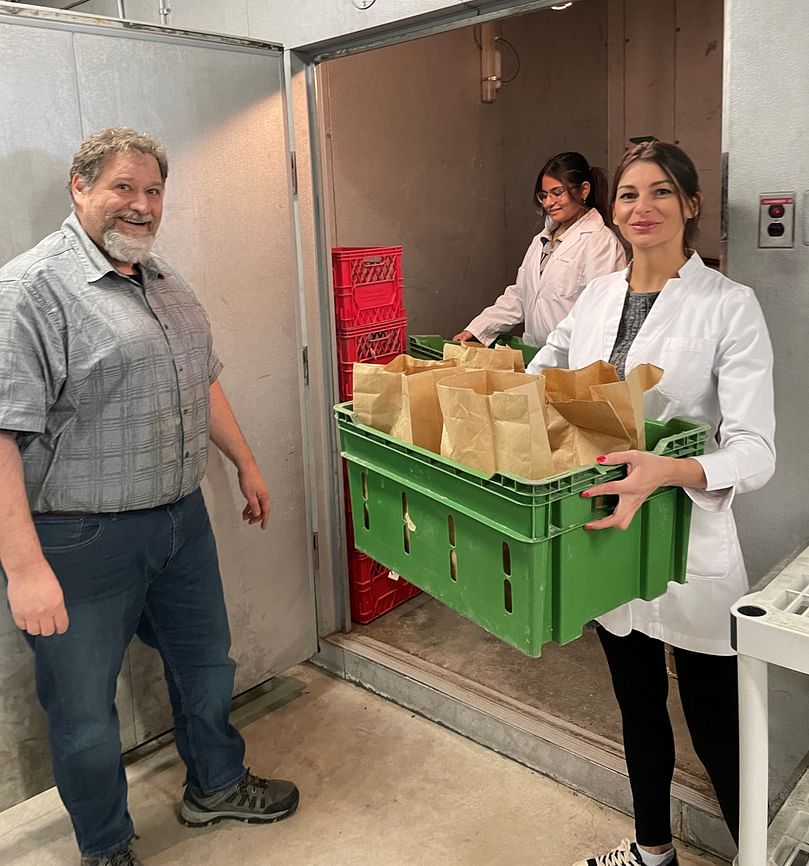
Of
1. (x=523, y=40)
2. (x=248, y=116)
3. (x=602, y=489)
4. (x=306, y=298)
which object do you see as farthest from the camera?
(x=523, y=40)

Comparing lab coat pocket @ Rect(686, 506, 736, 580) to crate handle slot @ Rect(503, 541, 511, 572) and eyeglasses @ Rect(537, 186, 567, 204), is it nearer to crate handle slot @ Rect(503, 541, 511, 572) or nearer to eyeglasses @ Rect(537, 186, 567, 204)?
crate handle slot @ Rect(503, 541, 511, 572)

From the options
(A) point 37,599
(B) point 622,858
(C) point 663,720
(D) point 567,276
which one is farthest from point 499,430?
(D) point 567,276

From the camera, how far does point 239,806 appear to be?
2281 millimetres

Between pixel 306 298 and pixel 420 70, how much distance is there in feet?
5.13

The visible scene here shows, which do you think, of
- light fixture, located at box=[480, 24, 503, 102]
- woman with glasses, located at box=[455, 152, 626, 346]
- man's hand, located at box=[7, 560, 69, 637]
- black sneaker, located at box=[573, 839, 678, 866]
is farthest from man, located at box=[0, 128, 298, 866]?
light fixture, located at box=[480, 24, 503, 102]

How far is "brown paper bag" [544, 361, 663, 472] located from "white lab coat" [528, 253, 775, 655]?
13cm

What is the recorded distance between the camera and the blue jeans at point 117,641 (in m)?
1.89

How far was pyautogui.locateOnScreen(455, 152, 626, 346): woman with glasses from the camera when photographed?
3.16 metres

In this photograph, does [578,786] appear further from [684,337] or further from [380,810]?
[684,337]

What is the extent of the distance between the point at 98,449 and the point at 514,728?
1.40 metres

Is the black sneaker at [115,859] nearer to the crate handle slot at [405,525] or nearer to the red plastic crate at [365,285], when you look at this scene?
the crate handle slot at [405,525]

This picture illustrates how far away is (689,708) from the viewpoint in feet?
5.77

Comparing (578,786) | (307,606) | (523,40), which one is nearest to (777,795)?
(578,786)

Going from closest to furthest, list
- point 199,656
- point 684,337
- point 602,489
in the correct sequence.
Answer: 1. point 602,489
2. point 684,337
3. point 199,656
